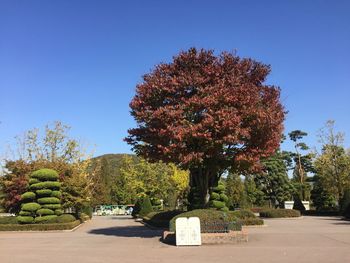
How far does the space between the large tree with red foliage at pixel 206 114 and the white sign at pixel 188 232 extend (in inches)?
123

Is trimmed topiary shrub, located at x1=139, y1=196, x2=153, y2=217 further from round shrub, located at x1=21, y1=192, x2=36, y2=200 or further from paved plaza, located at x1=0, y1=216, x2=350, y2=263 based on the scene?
paved plaza, located at x1=0, y1=216, x2=350, y2=263

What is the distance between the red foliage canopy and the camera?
17188 mm

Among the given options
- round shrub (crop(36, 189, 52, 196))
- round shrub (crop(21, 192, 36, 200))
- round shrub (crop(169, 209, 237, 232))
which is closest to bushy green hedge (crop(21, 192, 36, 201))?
round shrub (crop(21, 192, 36, 200))

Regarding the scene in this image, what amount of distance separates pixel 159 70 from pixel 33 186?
47.2 ft

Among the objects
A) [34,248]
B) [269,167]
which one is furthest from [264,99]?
[269,167]

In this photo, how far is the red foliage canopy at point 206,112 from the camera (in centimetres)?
1719

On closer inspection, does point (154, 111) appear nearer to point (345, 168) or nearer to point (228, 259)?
point (228, 259)

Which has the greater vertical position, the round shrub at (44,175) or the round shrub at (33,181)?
the round shrub at (44,175)

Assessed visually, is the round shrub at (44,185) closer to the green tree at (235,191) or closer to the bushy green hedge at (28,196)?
the bushy green hedge at (28,196)

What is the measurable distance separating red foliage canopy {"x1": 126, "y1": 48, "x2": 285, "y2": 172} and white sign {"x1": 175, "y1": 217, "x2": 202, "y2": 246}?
315 centimetres

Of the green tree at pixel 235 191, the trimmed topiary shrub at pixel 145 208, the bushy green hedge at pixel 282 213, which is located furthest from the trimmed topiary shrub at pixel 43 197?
the green tree at pixel 235 191

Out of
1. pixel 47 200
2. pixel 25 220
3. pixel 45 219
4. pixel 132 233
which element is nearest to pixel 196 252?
pixel 132 233

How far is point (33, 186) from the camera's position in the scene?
28.9 metres

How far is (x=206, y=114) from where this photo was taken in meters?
17.2
